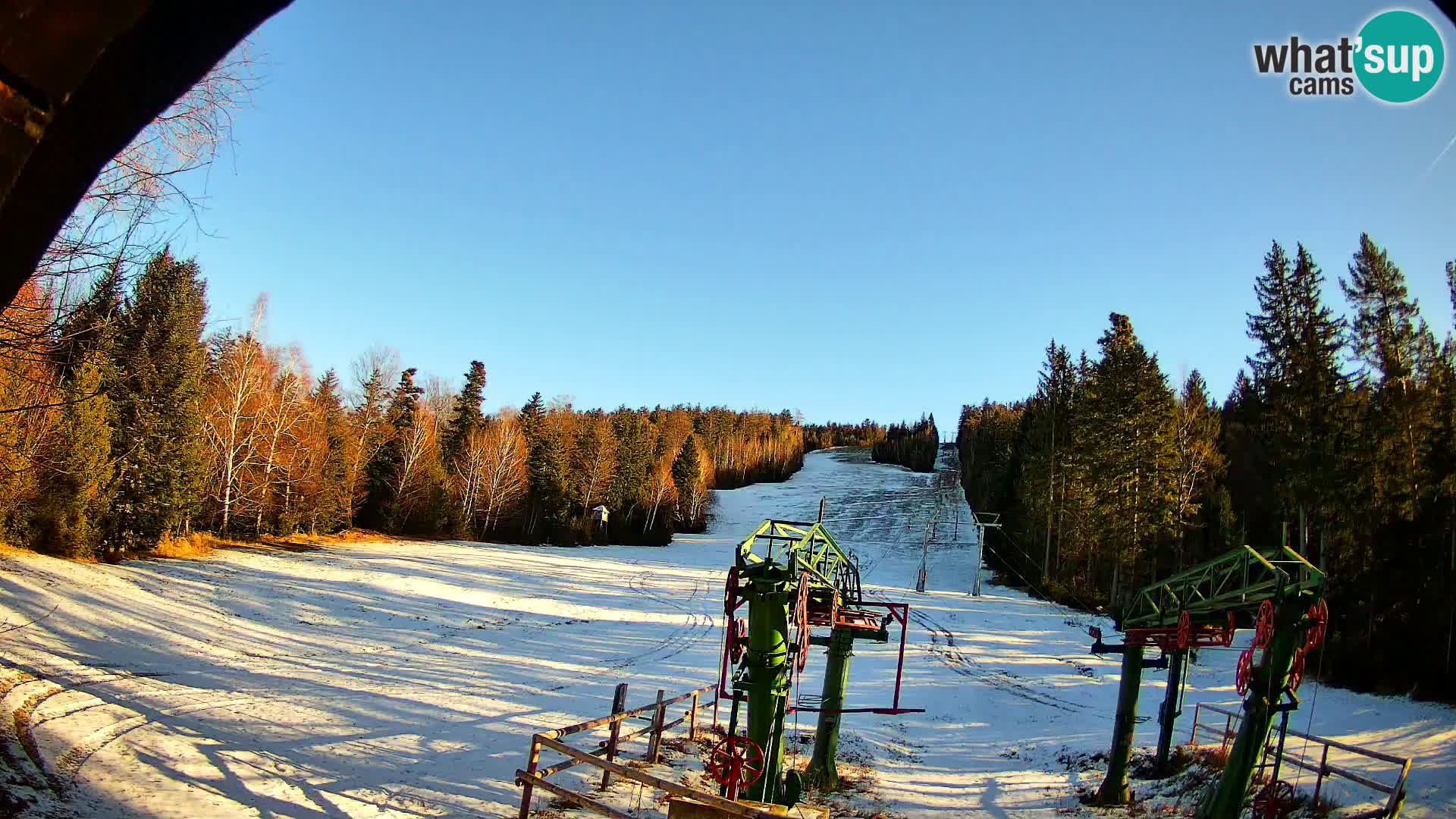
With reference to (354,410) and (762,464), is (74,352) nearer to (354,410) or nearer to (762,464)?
(354,410)

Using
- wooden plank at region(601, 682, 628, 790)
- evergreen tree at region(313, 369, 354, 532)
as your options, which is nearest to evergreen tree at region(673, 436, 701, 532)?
evergreen tree at region(313, 369, 354, 532)

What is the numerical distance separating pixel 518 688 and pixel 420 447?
134ft

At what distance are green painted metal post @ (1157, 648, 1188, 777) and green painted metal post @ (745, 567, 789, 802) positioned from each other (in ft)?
31.2

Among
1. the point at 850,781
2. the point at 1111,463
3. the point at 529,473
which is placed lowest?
the point at 850,781

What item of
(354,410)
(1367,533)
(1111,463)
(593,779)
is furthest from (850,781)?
(354,410)

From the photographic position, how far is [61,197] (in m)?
1.69

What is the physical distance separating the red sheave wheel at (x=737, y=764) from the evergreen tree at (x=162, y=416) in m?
32.5

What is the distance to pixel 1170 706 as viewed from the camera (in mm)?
16297

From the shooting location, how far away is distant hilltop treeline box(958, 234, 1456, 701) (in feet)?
80.6

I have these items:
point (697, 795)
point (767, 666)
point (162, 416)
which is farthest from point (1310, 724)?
point (162, 416)

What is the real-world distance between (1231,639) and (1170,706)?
3.08m

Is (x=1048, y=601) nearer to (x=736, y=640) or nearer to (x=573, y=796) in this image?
(x=736, y=640)

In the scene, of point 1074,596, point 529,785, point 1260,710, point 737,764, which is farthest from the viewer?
point 1074,596

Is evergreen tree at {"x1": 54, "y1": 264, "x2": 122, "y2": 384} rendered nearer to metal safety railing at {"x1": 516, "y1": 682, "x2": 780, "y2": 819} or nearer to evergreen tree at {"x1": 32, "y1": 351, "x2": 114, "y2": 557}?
metal safety railing at {"x1": 516, "y1": 682, "x2": 780, "y2": 819}
